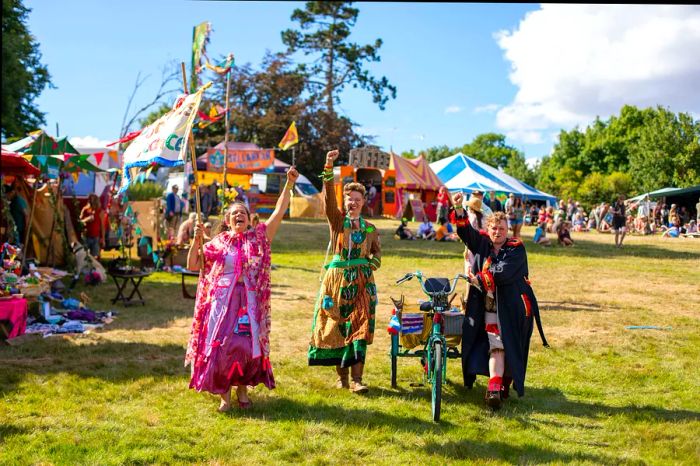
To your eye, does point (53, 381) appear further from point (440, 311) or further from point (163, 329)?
point (440, 311)

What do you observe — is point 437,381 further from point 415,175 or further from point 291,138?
point 415,175

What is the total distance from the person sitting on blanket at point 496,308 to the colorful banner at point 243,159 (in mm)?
24986

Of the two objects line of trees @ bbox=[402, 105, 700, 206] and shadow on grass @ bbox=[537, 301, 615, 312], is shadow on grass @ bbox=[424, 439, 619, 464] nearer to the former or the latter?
line of trees @ bbox=[402, 105, 700, 206]

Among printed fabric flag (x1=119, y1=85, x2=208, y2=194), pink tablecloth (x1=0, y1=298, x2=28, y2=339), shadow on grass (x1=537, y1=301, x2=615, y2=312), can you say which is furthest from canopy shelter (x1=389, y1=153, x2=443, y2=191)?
printed fabric flag (x1=119, y1=85, x2=208, y2=194)

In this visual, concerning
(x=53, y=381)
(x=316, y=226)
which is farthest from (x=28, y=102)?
(x=53, y=381)

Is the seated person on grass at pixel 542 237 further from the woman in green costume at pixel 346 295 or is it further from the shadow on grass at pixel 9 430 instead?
the shadow on grass at pixel 9 430

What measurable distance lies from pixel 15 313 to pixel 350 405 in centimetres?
430

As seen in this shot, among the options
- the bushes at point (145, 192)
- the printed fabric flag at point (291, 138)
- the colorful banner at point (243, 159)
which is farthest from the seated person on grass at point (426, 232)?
the bushes at point (145, 192)

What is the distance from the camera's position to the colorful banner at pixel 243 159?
1159 inches

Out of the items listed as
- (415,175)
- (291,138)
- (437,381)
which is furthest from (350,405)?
(415,175)

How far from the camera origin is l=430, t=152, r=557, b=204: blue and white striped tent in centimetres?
2980

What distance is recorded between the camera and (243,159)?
97.5 ft

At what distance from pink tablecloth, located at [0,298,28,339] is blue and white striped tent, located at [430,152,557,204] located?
78.5 ft

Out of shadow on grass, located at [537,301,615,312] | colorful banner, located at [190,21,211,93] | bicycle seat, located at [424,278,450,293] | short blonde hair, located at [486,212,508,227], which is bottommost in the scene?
shadow on grass, located at [537,301,615,312]
